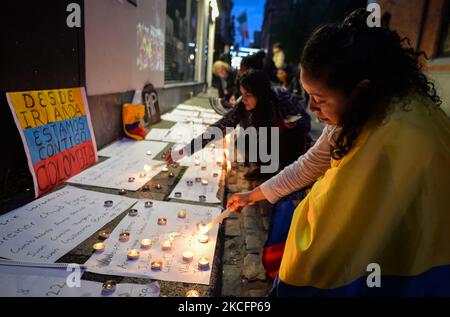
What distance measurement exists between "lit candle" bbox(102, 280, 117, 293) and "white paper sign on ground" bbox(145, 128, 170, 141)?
3.27m

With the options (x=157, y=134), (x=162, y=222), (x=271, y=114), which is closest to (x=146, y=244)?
(x=162, y=222)

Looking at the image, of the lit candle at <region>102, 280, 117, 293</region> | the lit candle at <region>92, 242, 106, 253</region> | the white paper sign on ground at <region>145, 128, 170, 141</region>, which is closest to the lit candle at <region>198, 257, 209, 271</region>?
the lit candle at <region>102, 280, 117, 293</region>

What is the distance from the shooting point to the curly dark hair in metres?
1.13

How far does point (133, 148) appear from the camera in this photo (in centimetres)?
388

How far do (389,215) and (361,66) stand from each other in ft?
1.80

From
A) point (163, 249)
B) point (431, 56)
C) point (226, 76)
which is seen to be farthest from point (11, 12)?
point (431, 56)

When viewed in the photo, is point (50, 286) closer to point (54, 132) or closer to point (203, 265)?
point (203, 265)

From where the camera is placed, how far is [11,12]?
194cm

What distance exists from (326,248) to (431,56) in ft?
33.2

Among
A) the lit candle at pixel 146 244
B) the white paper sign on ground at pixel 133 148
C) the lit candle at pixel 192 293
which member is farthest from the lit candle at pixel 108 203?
the white paper sign on ground at pixel 133 148

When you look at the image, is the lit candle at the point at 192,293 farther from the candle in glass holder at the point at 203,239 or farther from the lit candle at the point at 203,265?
the candle in glass holder at the point at 203,239

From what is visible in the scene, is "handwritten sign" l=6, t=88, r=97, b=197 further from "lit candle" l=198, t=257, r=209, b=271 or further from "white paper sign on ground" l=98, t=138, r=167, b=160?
"lit candle" l=198, t=257, r=209, b=271
